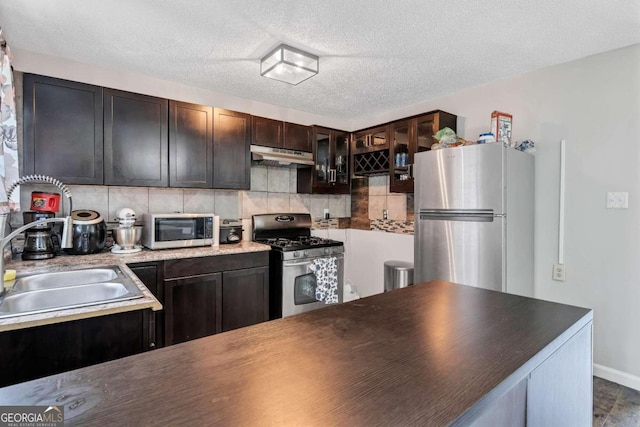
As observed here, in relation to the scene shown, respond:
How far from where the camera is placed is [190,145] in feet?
9.37

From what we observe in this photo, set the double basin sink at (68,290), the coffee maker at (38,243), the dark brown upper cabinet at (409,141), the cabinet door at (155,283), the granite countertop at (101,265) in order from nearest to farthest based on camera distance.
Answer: the granite countertop at (101,265), the double basin sink at (68,290), the coffee maker at (38,243), the cabinet door at (155,283), the dark brown upper cabinet at (409,141)

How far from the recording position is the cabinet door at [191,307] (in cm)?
246

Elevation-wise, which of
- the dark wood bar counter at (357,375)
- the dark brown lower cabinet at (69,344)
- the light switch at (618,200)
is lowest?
the dark brown lower cabinet at (69,344)

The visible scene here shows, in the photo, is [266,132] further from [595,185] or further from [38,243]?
[595,185]

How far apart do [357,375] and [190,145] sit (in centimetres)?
265

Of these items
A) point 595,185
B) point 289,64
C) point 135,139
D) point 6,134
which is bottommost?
point 595,185

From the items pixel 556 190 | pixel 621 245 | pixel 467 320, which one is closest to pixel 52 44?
pixel 467 320

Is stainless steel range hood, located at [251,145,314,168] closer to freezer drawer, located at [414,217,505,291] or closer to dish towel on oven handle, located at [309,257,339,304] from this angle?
dish towel on oven handle, located at [309,257,339,304]

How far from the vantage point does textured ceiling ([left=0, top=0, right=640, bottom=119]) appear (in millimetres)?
1809

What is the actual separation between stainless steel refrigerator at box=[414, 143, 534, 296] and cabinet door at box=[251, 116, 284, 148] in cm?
147

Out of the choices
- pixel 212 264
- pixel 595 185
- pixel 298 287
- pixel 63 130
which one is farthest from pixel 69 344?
pixel 595 185

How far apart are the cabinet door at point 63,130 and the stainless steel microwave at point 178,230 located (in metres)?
0.52

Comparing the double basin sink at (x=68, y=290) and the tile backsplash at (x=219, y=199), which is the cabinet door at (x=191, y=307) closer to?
the double basin sink at (x=68, y=290)

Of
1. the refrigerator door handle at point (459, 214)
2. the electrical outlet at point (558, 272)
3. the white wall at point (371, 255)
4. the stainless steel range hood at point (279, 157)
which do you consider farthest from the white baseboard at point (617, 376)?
the stainless steel range hood at point (279, 157)
